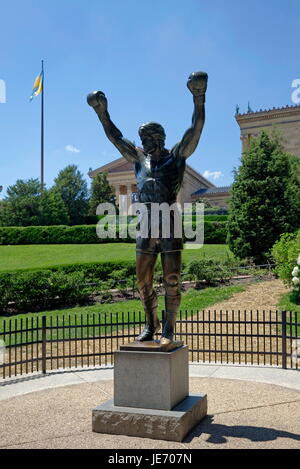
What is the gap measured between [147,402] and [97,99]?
12.2ft

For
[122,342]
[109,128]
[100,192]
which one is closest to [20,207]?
[100,192]

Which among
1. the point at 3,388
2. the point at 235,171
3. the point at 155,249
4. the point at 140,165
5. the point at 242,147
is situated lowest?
the point at 3,388

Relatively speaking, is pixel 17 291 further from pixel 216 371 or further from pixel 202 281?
pixel 216 371

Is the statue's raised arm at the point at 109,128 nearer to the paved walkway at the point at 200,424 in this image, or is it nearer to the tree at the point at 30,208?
the paved walkway at the point at 200,424

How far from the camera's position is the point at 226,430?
505 centimetres

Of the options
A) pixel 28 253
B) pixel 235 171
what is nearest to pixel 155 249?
pixel 235 171

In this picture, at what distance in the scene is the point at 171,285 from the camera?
536 centimetres

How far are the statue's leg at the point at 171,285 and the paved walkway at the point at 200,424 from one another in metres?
1.19

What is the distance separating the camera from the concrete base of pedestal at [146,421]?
4715 millimetres

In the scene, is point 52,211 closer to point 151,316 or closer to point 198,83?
point 151,316

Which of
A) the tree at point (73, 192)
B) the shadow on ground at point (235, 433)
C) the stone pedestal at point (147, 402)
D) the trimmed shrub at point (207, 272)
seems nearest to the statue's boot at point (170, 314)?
the stone pedestal at point (147, 402)

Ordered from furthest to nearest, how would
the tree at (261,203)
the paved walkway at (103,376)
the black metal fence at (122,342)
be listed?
the tree at (261,203) → the black metal fence at (122,342) → the paved walkway at (103,376)

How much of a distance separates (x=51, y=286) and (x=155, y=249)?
10634 mm

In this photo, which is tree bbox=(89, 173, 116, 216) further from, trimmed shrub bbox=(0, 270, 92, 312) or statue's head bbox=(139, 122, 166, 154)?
statue's head bbox=(139, 122, 166, 154)
